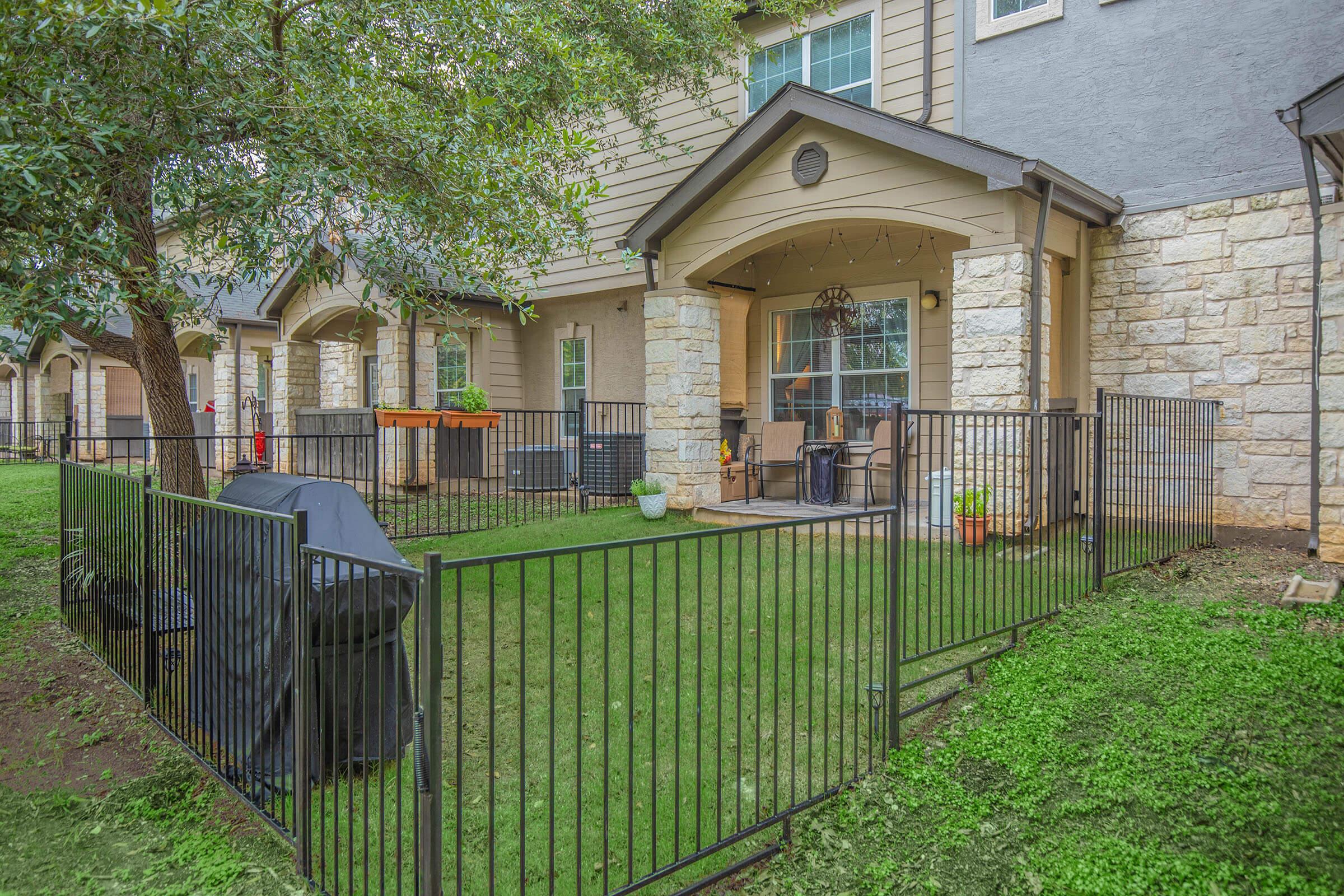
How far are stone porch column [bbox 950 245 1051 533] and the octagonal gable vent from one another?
1.62m

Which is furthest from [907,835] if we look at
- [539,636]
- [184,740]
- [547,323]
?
[547,323]

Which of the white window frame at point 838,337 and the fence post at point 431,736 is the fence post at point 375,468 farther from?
the fence post at point 431,736

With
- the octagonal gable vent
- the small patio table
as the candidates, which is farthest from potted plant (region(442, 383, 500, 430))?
the octagonal gable vent

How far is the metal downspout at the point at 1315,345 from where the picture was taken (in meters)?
5.65

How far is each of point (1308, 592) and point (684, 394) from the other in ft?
18.3

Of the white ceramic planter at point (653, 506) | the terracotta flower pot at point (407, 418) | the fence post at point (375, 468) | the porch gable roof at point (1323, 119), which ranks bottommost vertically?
the white ceramic planter at point (653, 506)

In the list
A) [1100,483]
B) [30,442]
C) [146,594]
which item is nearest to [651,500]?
[1100,483]

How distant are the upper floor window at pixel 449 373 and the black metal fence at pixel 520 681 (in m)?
7.88

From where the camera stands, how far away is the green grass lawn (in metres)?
2.63

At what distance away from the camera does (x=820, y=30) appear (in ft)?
31.6

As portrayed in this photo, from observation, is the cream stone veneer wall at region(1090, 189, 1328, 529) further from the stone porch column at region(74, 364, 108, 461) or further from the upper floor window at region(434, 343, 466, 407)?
the stone porch column at region(74, 364, 108, 461)

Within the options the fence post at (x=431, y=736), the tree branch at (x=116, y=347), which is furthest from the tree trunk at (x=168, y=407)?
the fence post at (x=431, y=736)

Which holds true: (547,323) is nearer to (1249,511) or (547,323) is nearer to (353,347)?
(353,347)

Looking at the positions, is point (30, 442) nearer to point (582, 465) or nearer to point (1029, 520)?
point (582, 465)
